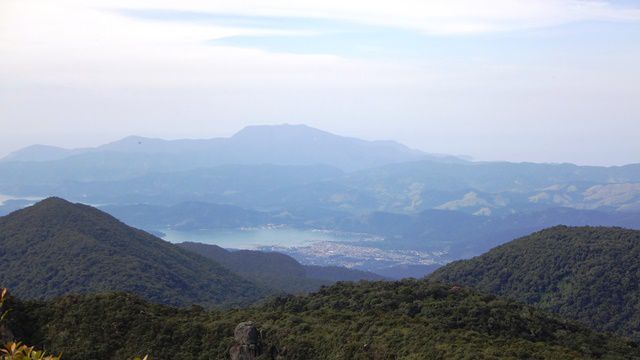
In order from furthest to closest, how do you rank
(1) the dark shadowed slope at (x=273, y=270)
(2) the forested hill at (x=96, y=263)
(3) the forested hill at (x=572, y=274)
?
(1) the dark shadowed slope at (x=273, y=270) → (2) the forested hill at (x=96, y=263) → (3) the forested hill at (x=572, y=274)

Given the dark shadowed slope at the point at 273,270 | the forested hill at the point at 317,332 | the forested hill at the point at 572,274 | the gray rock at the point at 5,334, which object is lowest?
the dark shadowed slope at the point at 273,270

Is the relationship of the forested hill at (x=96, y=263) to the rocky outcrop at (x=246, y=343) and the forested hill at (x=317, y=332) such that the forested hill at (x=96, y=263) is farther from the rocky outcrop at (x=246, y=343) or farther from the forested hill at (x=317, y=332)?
the rocky outcrop at (x=246, y=343)

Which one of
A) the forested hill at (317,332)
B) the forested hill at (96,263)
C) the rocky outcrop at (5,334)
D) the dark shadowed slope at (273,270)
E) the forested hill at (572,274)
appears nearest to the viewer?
the rocky outcrop at (5,334)

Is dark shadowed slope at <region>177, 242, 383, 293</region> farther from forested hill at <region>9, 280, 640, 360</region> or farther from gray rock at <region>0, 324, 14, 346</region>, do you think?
gray rock at <region>0, 324, 14, 346</region>

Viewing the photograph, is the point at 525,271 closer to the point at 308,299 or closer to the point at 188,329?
the point at 308,299

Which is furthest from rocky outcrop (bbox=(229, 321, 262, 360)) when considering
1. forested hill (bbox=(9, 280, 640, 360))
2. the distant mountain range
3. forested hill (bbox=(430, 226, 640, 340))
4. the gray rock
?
forested hill (bbox=(430, 226, 640, 340))

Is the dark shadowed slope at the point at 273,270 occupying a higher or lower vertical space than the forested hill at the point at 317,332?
lower

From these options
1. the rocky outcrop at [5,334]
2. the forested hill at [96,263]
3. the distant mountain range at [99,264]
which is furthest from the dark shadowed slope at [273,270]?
the rocky outcrop at [5,334]

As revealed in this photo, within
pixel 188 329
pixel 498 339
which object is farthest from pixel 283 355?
pixel 498 339
